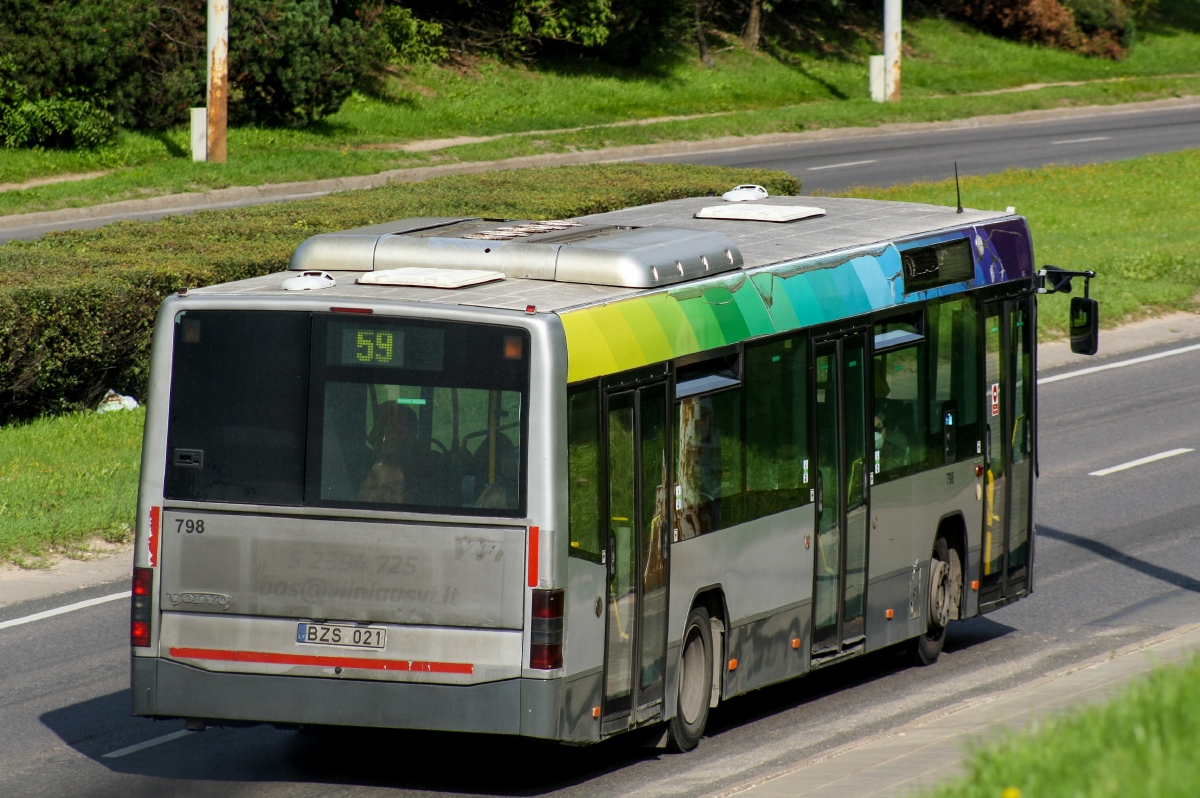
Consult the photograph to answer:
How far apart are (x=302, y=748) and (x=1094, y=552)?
25.3 ft

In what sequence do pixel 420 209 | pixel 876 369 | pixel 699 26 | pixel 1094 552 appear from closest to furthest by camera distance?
1. pixel 876 369
2. pixel 1094 552
3. pixel 420 209
4. pixel 699 26

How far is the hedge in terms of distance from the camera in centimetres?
1653

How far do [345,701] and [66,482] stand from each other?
737 cm

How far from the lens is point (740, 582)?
32.5 feet

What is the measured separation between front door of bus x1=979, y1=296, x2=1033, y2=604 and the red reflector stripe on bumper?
531 cm

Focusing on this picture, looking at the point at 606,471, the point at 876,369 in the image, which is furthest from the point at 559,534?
the point at 876,369

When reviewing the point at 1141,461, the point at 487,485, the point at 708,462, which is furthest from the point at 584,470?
the point at 1141,461

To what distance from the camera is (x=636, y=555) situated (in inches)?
353

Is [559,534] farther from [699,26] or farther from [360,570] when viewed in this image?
A: [699,26]

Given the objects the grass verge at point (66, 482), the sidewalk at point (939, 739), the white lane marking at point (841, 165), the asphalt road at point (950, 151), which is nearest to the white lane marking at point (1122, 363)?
the asphalt road at point (950, 151)

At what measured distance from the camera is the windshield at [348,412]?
840 cm

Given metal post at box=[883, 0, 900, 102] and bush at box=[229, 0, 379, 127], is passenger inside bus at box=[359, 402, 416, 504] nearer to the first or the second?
bush at box=[229, 0, 379, 127]

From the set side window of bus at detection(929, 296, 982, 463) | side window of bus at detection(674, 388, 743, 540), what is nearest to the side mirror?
side window of bus at detection(929, 296, 982, 463)

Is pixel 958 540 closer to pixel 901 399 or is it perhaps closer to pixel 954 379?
pixel 954 379
